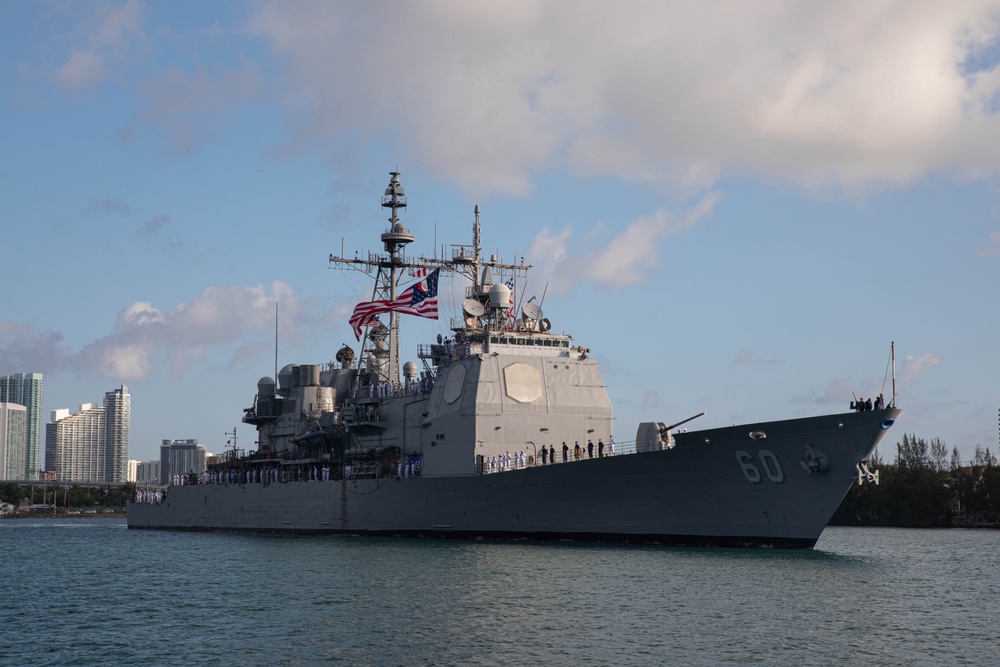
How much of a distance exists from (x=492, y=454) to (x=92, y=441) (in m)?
177

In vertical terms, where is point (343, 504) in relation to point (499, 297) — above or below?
below

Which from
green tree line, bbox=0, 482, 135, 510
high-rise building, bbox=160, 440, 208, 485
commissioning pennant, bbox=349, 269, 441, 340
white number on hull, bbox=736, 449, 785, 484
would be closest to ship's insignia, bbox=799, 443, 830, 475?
white number on hull, bbox=736, 449, 785, 484

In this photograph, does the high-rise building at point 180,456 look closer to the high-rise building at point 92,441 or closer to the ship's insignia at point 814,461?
the high-rise building at point 92,441

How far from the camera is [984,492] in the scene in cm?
5400

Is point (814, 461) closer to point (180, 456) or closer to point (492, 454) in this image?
point (492, 454)

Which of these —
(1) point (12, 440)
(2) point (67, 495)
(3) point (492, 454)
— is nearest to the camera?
(3) point (492, 454)

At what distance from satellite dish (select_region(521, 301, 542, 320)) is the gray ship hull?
15.3ft

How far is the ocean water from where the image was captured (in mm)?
14758

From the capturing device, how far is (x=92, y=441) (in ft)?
629

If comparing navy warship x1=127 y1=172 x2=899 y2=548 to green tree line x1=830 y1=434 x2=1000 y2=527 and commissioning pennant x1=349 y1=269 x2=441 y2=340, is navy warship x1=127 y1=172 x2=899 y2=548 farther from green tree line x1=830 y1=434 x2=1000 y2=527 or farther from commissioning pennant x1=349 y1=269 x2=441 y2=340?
green tree line x1=830 y1=434 x2=1000 y2=527

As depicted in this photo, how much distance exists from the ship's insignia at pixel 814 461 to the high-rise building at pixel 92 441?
178040mm

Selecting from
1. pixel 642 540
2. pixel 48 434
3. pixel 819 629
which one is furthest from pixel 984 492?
pixel 48 434

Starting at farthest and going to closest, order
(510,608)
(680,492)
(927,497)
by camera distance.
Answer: (927,497)
(680,492)
(510,608)

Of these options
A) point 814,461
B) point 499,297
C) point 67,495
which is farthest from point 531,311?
point 67,495
